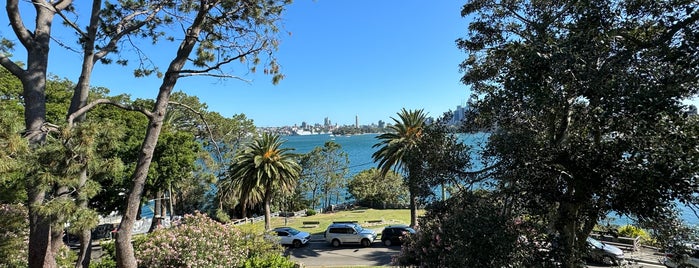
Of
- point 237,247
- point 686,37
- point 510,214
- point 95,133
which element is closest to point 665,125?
point 686,37

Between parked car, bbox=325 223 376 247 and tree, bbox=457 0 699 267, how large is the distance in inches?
651

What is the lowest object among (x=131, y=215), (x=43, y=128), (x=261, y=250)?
(x=261, y=250)

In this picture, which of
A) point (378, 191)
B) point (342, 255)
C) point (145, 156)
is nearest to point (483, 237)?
point (145, 156)

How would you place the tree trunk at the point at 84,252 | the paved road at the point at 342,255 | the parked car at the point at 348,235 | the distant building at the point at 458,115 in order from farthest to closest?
the parked car at the point at 348,235 < the paved road at the point at 342,255 < the tree trunk at the point at 84,252 < the distant building at the point at 458,115

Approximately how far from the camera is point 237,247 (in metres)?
9.67

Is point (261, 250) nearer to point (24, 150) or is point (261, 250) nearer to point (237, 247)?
point (237, 247)

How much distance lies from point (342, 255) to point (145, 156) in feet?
45.6

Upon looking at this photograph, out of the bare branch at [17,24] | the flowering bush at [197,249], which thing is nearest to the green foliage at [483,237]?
the flowering bush at [197,249]

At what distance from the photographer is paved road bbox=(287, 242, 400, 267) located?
17.0 meters

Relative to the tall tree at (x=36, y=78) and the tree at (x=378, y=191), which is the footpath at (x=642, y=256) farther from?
the tree at (x=378, y=191)

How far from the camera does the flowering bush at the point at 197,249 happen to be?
27.3ft

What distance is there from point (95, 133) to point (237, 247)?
17.9 ft

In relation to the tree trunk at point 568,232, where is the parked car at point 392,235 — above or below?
below

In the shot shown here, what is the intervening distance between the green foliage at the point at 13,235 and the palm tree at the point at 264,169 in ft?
50.2
